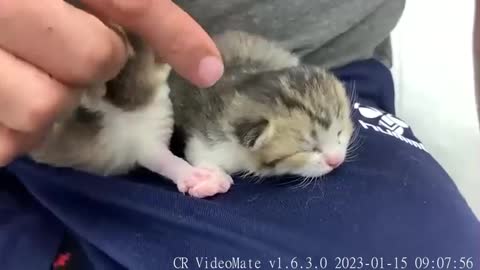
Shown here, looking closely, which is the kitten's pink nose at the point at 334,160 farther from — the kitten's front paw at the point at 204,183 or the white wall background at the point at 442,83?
the white wall background at the point at 442,83

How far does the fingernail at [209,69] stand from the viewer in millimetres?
598

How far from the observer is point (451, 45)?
1225 millimetres

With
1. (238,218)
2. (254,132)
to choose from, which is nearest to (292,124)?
(254,132)

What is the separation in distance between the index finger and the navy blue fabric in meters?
0.15

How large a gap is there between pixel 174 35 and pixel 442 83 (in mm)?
690

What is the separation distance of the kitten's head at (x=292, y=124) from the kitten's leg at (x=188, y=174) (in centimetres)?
5

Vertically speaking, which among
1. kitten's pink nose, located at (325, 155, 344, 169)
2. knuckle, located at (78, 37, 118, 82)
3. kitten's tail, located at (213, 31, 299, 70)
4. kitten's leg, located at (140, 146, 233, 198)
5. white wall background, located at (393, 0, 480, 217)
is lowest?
white wall background, located at (393, 0, 480, 217)

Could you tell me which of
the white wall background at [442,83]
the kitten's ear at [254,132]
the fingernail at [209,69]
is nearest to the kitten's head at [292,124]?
the kitten's ear at [254,132]

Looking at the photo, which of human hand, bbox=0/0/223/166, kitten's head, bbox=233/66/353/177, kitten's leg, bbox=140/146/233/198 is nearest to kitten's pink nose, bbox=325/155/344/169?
kitten's head, bbox=233/66/353/177

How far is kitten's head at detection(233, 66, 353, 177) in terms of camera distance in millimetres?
810

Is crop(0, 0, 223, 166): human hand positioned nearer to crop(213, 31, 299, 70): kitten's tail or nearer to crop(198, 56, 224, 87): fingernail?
crop(198, 56, 224, 87): fingernail

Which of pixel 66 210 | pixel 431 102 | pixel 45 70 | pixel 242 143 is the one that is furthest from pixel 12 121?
pixel 431 102

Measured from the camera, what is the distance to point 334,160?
0.81 m

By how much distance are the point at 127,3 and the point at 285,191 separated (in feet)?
0.89
